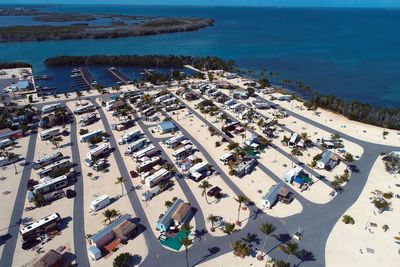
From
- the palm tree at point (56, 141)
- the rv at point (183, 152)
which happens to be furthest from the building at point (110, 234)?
the palm tree at point (56, 141)

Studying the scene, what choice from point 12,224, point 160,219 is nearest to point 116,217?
point 160,219

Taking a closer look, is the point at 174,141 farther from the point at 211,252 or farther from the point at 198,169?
the point at 211,252

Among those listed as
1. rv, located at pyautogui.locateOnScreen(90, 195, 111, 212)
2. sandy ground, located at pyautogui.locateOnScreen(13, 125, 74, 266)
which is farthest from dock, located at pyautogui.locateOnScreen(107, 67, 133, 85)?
rv, located at pyautogui.locateOnScreen(90, 195, 111, 212)

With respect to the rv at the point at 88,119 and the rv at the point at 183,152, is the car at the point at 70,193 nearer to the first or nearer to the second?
the rv at the point at 183,152

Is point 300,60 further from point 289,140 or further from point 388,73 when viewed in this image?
point 289,140

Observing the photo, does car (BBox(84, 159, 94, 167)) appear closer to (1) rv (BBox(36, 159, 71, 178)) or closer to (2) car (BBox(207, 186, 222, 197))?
(1) rv (BBox(36, 159, 71, 178))

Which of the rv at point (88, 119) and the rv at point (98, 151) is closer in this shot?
the rv at point (98, 151)
